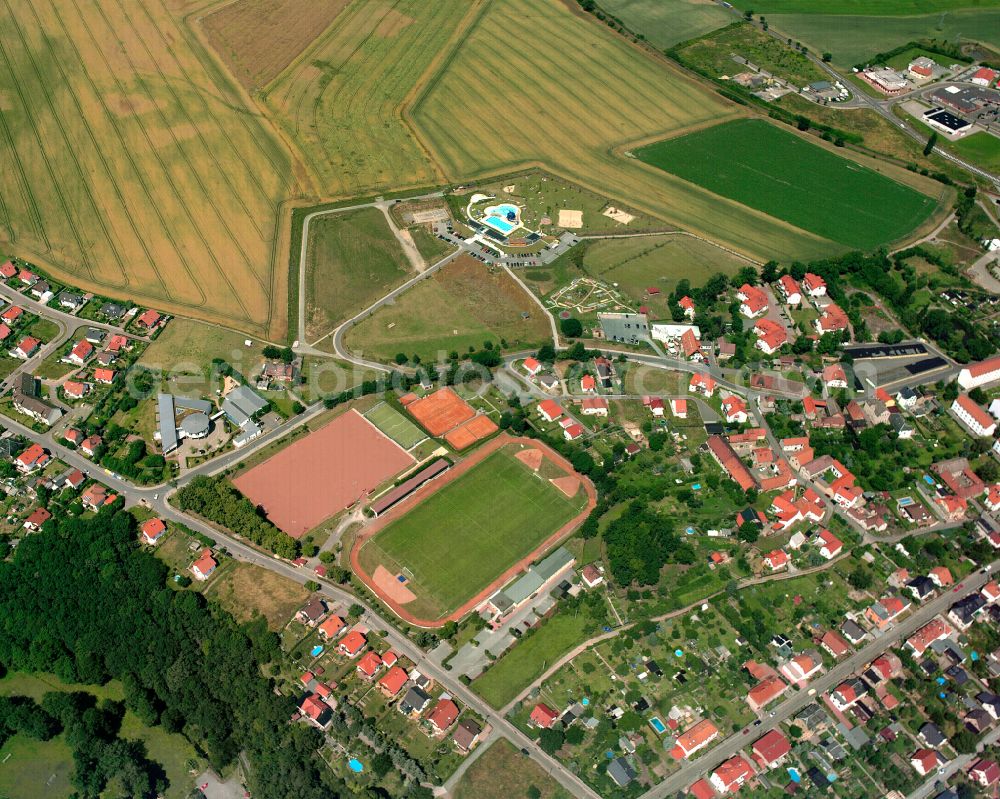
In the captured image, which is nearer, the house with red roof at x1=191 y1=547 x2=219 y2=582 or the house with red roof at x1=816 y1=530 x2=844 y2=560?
the house with red roof at x1=191 y1=547 x2=219 y2=582

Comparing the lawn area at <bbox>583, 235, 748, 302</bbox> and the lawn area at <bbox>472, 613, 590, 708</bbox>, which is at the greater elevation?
the lawn area at <bbox>583, 235, 748, 302</bbox>

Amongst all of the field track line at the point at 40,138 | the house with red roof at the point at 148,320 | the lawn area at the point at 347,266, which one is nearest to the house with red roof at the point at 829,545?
the lawn area at the point at 347,266

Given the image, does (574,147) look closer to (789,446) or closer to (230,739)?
(789,446)

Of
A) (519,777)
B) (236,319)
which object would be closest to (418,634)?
(519,777)

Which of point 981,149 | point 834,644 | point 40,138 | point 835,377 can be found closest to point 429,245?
point 835,377

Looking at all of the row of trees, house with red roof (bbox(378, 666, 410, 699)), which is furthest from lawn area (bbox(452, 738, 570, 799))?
the row of trees

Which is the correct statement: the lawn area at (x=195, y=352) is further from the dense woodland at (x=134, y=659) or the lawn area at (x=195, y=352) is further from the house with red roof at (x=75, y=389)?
the dense woodland at (x=134, y=659)

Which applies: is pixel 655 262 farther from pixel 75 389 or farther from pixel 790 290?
pixel 75 389

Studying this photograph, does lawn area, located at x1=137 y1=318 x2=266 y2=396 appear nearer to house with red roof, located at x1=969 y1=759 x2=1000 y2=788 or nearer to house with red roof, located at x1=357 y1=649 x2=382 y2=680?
house with red roof, located at x1=357 y1=649 x2=382 y2=680
